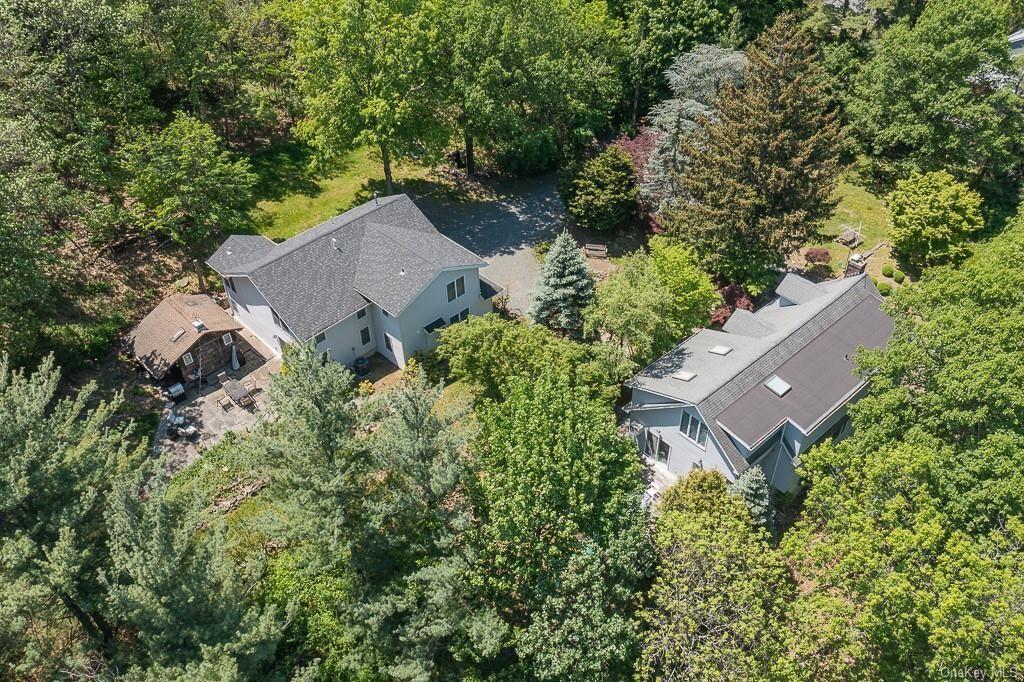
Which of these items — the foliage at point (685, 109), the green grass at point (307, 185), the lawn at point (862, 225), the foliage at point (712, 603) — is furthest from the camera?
the green grass at point (307, 185)

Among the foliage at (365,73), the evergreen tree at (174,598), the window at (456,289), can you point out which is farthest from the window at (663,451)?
the foliage at (365,73)

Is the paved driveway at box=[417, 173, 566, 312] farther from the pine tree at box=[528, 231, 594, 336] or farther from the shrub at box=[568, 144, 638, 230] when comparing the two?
the pine tree at box=[528, 231, 594, 336]

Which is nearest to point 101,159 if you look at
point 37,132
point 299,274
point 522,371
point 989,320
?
point 37,132

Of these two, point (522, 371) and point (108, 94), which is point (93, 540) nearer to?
point (522, 371)

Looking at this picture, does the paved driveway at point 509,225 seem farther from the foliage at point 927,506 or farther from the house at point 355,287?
the foliage at point 927,506

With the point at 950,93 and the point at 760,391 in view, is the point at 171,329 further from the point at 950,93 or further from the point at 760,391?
the point at 950,93

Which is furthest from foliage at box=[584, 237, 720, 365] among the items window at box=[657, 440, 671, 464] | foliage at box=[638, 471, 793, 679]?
foliage at box=[638, 471, 793, 679]

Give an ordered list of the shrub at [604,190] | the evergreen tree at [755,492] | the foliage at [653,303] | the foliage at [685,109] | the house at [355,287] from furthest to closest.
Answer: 1. the shrub at [604,190]
2. the foliage at [685,109]
3. the house at [355,287]
4. the foliage at [653,303]
5. the evergreen tree at [755,492]
